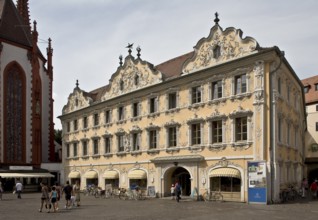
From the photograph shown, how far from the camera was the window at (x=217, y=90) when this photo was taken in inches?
1234

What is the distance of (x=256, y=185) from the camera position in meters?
27.7

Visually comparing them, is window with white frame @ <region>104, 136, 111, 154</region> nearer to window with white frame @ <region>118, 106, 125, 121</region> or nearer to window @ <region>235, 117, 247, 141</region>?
window with white frame @ <region>118, 106, 125, 121</region>

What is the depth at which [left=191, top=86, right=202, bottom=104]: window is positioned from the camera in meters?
33.0

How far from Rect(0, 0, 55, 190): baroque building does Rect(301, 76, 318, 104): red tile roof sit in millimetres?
36665

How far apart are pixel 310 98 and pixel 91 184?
1287 inches

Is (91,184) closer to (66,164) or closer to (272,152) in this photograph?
(66,164)

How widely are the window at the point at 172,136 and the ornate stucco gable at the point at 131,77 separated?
4474 mm

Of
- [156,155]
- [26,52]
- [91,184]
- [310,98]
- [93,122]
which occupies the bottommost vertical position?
[91,184]

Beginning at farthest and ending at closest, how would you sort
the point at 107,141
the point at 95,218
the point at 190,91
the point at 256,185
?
the point at 107,141
the point at 190,91
the point at 256,185
the point at 95,218

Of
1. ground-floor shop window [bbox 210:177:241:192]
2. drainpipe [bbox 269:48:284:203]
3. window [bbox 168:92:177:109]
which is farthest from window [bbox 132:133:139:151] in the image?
drainpipe [bbox 269:48:284:203]

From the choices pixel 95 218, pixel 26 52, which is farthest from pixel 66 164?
pixel 95 218

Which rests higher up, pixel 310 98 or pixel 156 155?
pixel 310 98

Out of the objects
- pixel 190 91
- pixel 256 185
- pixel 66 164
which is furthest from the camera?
pixel 66 164

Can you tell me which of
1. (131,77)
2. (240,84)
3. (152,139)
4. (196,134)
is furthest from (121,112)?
(240,84)
